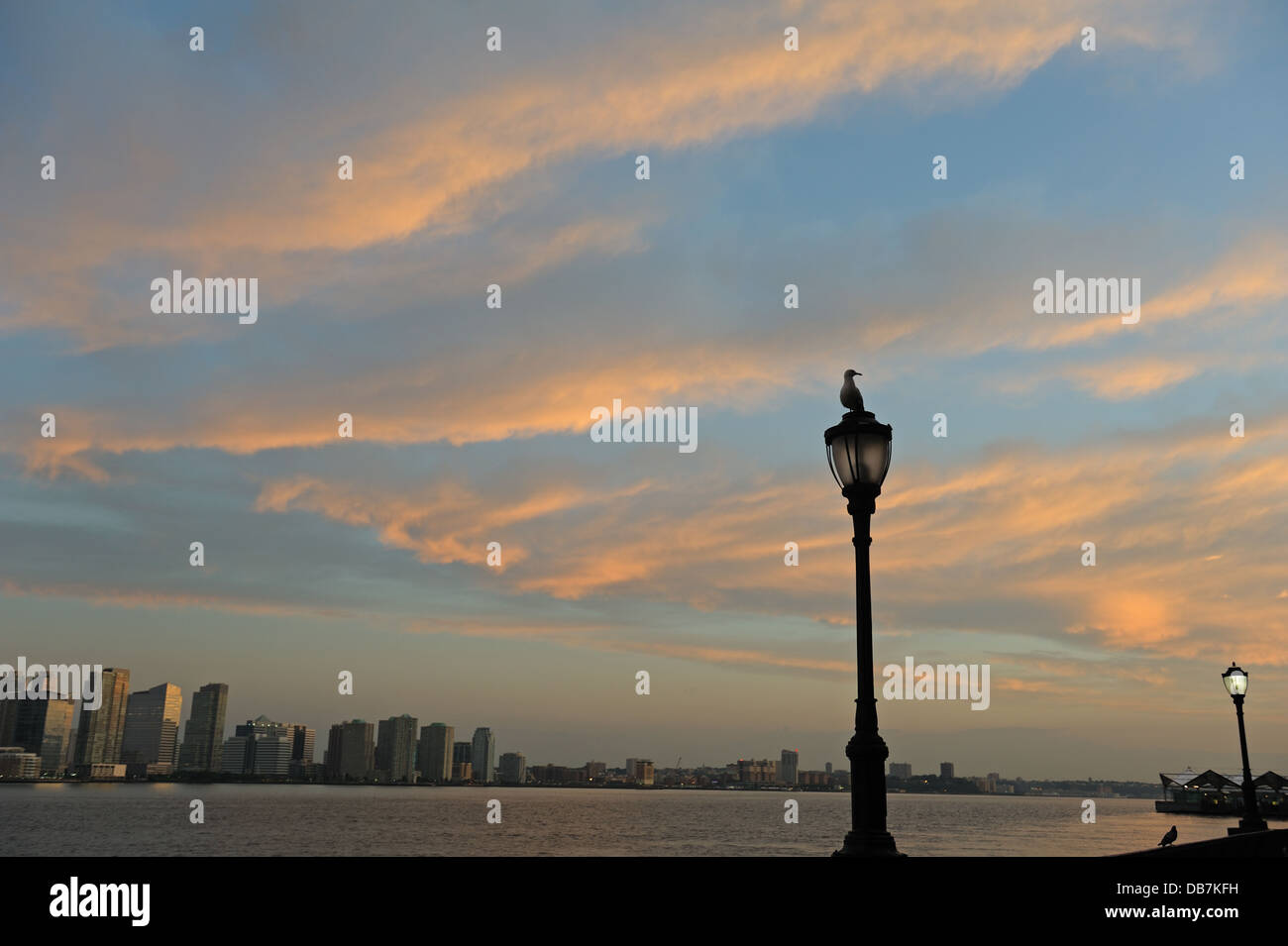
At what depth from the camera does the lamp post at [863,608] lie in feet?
25.5

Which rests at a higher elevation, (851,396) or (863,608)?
(851,396)

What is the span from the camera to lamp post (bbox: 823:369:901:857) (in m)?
7.76

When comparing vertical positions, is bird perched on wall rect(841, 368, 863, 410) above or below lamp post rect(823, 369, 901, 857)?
above

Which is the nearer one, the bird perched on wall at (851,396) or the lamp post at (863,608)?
the lamp post at (863,608)

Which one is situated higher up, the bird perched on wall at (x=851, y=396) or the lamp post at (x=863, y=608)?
the bird perched on wall at (x=851, y=396)

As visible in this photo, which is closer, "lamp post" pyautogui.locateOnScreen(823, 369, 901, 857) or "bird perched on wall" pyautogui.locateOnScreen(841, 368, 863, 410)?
"lamp post" pyautogui.locateOnScreen(823, 369, 901, 857)

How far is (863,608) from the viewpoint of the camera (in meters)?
8.53

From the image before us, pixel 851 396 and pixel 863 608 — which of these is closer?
pixel 863 608
